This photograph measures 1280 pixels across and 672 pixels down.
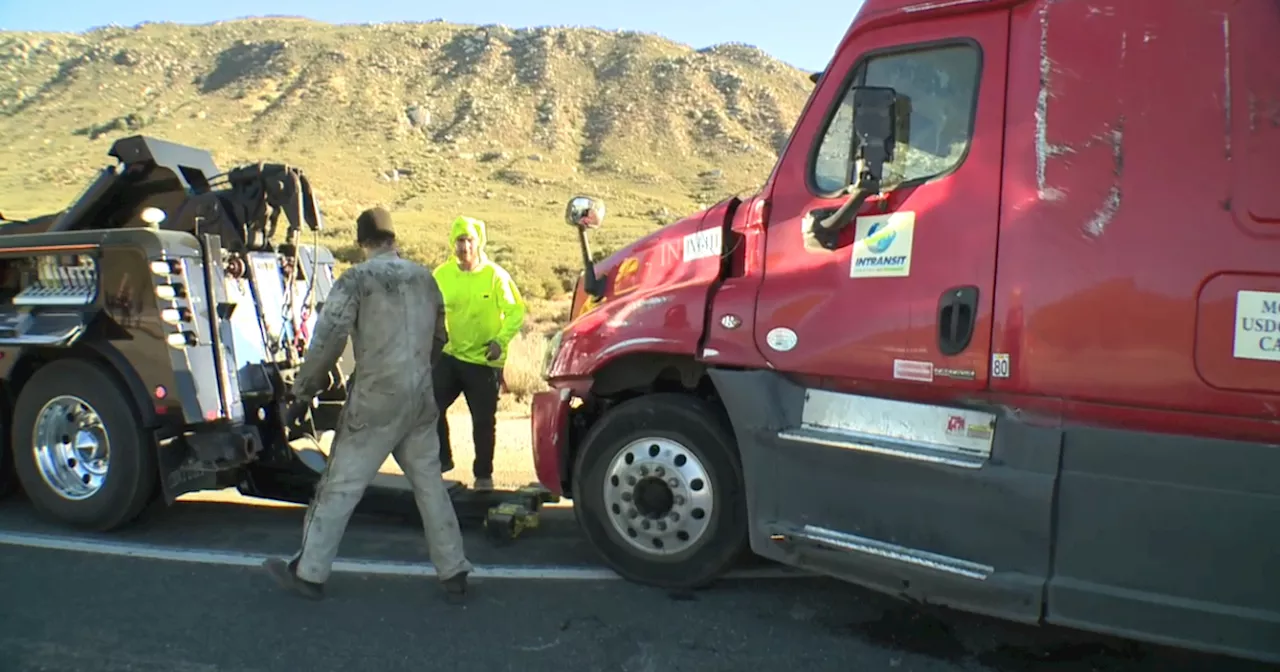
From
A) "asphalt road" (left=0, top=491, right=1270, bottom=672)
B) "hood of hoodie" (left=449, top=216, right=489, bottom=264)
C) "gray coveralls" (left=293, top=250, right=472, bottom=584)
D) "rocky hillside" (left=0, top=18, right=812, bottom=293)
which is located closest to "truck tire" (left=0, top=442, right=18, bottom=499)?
"asphalt road" (left=0, top=491, right=1270, bottom=672)

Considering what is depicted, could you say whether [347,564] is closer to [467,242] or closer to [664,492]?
[664,492]

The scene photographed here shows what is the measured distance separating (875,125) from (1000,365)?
1015 mm

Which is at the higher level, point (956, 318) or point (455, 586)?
point (956, 318)

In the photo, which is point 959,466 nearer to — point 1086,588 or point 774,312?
point 1086,588

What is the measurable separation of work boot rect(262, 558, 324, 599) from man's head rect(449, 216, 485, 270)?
2.38m

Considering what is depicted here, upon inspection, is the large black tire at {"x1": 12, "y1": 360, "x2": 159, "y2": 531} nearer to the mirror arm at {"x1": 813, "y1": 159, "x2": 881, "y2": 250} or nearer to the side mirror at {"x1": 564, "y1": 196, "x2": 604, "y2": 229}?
the side mirror at {"x1": 564, "y1": 196, "x2": 604, "y2": 229}

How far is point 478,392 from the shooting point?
20.8 ft

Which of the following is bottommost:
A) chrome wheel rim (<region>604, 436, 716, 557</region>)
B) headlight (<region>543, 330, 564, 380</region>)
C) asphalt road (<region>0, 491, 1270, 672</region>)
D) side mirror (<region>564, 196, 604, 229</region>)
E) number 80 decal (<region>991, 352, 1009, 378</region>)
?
asphalt road (<region>0, 491, 1270, 672</region>)

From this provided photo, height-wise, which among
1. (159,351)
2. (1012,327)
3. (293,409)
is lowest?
(293,409)

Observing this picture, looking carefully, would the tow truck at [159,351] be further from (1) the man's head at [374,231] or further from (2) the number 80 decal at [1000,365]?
(2) the number 80 decal at [1000,365]

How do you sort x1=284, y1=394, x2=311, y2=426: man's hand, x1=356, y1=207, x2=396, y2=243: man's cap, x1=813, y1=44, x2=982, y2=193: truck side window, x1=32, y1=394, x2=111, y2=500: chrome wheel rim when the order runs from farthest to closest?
x1=284, y1=394, x2=311, y2=426: man's hand, x1=32, y1=394, x2=111, y2=500: chrome wheel rim, x1=356, y1=207, x2=396, y2=243: man's cap, x1=813, y1=44, x2=982, y2=193: truck side window

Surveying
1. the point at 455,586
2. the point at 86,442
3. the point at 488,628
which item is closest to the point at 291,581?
the point at 455,586

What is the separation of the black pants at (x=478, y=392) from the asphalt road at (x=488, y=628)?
124cm

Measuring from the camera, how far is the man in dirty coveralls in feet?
14.7
